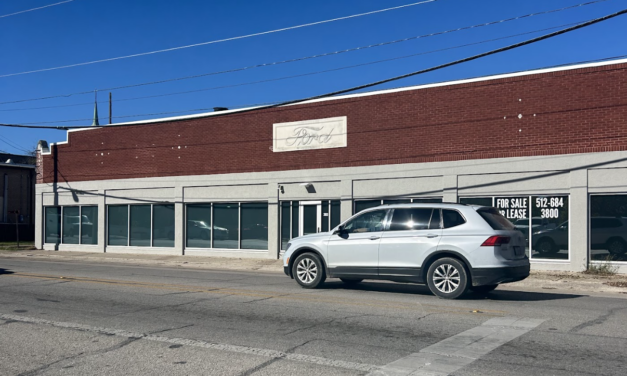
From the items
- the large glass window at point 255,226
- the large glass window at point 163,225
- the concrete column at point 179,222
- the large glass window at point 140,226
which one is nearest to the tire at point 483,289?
the large glass window at point 255,226

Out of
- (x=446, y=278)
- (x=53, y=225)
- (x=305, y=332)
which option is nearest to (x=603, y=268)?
(x=446, y=278)

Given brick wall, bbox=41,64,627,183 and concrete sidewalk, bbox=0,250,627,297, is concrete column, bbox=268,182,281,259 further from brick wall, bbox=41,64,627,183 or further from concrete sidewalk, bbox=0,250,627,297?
brick wall, bbox=41,64,627,183

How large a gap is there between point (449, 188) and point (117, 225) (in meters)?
16.8

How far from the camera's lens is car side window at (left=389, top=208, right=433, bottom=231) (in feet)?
39.4

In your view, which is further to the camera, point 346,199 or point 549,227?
point 346,199

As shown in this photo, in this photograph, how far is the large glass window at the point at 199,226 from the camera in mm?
26188

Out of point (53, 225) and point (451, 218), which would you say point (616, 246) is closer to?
point (451, 218)

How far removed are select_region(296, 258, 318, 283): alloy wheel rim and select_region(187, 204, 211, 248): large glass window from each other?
13.2 metres

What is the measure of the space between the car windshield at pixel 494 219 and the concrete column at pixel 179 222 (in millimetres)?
17475

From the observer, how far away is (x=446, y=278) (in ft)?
38.0

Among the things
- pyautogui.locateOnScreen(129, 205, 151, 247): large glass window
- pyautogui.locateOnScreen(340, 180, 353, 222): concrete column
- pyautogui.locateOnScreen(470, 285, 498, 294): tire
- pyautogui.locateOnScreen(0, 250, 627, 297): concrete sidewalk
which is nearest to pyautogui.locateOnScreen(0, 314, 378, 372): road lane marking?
pyautogui.locateOnScreen(470, 285, 498, 294): tire

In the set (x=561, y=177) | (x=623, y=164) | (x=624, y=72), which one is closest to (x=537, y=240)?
(x=561, y=177)

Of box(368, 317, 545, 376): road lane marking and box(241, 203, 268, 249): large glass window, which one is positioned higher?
box(241, 203, 268, 249): large glass window

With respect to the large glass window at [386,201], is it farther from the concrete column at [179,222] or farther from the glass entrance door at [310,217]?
the concrete column at [179,222]
